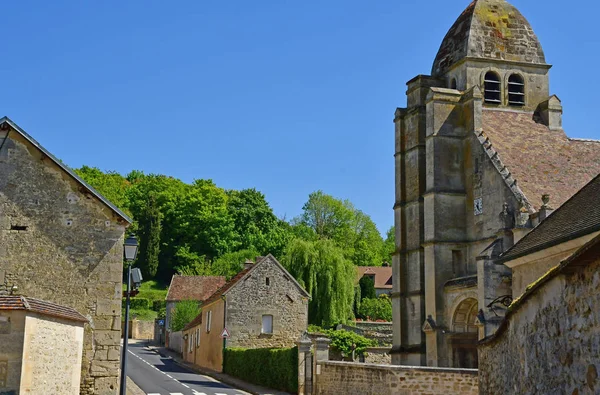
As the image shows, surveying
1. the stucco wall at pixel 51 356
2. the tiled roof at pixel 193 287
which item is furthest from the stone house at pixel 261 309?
the tiled roof at pixel 193 287

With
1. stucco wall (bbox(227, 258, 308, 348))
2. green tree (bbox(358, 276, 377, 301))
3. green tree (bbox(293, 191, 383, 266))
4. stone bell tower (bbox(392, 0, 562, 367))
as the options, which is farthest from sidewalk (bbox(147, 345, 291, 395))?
green tree (bbox(293, 191, 383, 266))

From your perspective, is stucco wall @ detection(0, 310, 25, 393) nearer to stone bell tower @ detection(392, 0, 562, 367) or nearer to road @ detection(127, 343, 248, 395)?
road @ detection(127, 343, 248, 395)

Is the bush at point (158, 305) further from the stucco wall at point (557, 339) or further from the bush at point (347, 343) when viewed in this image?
the stucco wall at point (557, 339)

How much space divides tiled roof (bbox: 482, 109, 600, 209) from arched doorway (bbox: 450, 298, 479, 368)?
4480 mm

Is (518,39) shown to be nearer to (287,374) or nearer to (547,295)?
(287,374)

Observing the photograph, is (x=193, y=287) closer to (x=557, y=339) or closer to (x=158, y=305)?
(x=158, y=305)

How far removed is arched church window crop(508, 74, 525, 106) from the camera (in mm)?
34156

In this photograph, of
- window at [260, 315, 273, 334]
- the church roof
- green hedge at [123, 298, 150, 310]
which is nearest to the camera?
the church roof

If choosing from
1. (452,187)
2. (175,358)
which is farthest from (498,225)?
(175,358)

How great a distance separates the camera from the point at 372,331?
1887 inches

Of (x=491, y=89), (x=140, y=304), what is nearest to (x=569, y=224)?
(x=491, y=89)

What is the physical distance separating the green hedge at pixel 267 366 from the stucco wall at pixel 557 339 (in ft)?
53.3

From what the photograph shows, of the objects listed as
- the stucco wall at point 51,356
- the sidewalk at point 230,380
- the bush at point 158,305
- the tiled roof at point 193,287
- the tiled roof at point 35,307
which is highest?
the tiled roof at point 193,287

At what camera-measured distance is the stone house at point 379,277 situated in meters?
76.0
